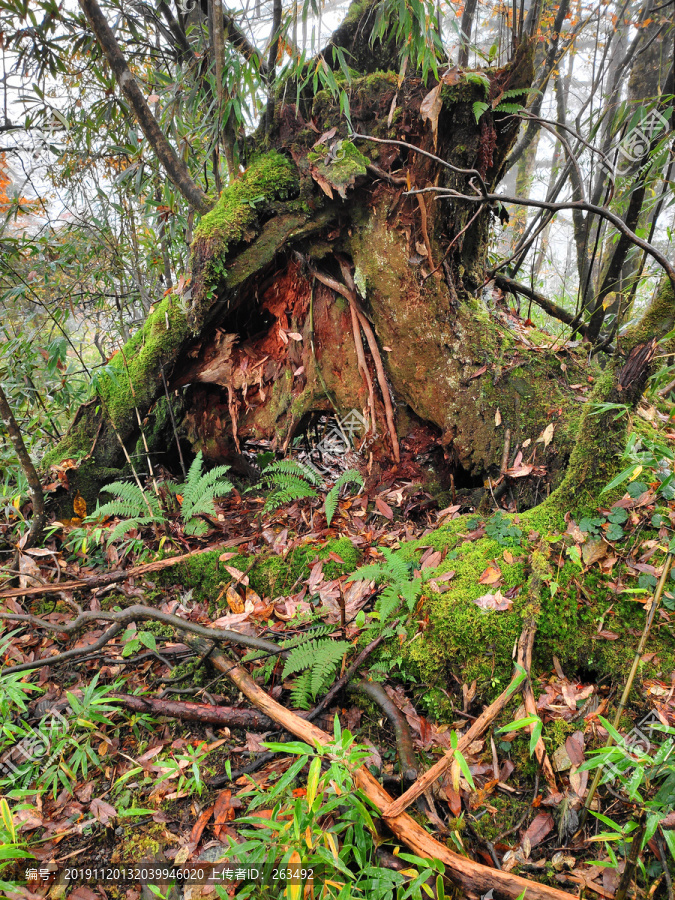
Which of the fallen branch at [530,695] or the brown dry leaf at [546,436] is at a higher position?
the brown dry leaf at [546,436]

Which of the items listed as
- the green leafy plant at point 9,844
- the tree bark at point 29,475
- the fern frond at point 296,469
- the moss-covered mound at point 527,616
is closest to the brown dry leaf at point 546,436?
the moss-covered mound at point 527,616

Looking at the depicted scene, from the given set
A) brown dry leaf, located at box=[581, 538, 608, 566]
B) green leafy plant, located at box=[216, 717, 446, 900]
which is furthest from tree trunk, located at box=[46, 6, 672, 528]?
green leafy plant, located at box=[216, 717, 446, 900]

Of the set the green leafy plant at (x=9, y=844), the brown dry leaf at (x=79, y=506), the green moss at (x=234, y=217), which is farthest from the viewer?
the brown dry leaf at (x=79, y=506)

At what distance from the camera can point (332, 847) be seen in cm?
158

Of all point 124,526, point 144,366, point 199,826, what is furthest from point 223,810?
point 144,366

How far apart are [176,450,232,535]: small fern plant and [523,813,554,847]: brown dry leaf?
258 cm

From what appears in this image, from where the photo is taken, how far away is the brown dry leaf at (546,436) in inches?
127

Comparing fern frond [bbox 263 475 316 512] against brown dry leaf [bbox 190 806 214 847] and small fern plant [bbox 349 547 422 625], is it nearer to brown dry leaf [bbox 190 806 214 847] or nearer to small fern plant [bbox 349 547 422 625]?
small fern plant [bbox 349 547 422 625]

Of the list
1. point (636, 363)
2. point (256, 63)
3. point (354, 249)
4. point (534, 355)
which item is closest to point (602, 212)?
point (636, 363)

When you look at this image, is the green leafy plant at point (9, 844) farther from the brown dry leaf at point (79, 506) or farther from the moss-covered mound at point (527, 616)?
the brown dry leaf at point (79, 506)

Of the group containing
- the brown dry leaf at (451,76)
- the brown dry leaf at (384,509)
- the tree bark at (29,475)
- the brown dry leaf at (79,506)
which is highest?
the brown dry leaf at (451,76)

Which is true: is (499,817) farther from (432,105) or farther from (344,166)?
(432,105)

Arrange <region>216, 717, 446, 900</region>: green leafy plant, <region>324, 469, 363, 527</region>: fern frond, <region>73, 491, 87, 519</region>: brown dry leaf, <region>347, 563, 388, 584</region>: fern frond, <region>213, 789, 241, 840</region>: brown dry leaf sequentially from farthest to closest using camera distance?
<region>73, 491, 87, 519</region>: brown dry leaf
<region>324, 469, 363, 527</region>: fern frond
<region>347, 563, 388, 584</region>: fern frond
<region>213, 789, 241, 840</region>: brown dry leaf
<region>216, 717, 446, 900</region>: green leafy plant

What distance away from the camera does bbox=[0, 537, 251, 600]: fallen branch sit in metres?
3.18
